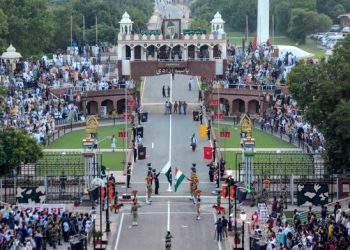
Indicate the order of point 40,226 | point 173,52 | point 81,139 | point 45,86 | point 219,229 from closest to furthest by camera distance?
point 40,226, point 219,229, point 81,139, point 45,86, point 173,52

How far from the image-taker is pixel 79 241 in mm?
50594

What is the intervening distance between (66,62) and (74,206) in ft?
147

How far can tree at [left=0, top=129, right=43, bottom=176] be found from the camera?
211 feet

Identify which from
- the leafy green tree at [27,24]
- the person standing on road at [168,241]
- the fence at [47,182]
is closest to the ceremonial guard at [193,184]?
the fence at [47,182]

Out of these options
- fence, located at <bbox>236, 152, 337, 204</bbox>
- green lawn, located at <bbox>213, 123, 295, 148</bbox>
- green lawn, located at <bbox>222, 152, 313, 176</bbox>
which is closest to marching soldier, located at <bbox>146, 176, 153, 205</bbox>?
fence, located at <bbox>236, 152, 337, 204</bbox>

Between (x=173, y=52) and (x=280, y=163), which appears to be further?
(x=173, y=52)

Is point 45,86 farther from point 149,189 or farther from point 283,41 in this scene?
point 283,41

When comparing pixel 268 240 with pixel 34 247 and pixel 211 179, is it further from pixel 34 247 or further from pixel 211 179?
pixel 211 179

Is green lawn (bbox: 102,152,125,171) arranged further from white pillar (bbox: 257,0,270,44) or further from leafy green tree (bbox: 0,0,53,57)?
white pillar (bbox: 257,0,270,44)

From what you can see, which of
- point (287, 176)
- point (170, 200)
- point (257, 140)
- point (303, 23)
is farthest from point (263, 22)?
Answer: point (170, 200)

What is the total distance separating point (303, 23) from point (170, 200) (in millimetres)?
103699

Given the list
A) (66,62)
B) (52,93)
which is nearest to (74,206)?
(52,93)

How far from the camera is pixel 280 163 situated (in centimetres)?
6588

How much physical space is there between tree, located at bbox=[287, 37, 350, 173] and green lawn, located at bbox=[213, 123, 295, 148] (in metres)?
10.3
